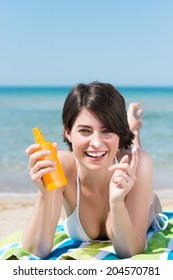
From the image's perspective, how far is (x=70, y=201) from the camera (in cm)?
328

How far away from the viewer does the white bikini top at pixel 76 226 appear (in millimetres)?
3238

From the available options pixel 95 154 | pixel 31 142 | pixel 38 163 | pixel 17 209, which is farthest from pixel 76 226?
pixel 31 142

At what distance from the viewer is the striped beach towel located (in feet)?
9.73

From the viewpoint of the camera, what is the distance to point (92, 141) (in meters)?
2.77

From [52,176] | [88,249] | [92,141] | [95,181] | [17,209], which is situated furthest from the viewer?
[17,209]

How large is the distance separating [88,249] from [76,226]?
0.26 metres

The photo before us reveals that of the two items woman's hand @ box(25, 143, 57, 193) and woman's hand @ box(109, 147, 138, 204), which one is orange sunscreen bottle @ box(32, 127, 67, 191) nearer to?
woman's hand @ box(25, 143, 57, 193)

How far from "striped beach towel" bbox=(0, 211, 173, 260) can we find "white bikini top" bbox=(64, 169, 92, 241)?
41 mm

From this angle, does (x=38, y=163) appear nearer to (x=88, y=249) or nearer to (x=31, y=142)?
(x=88, y=249)

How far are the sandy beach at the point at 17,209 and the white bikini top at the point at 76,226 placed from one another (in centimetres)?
124

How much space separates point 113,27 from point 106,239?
45960mm

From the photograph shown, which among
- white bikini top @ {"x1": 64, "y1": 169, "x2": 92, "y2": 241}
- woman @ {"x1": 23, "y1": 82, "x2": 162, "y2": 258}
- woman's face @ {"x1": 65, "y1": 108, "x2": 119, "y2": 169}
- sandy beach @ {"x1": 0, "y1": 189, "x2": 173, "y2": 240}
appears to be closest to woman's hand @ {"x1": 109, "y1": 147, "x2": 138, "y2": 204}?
woman @ {"x1": 23, "y1": 82, "x2": 162, "y2": 258}
